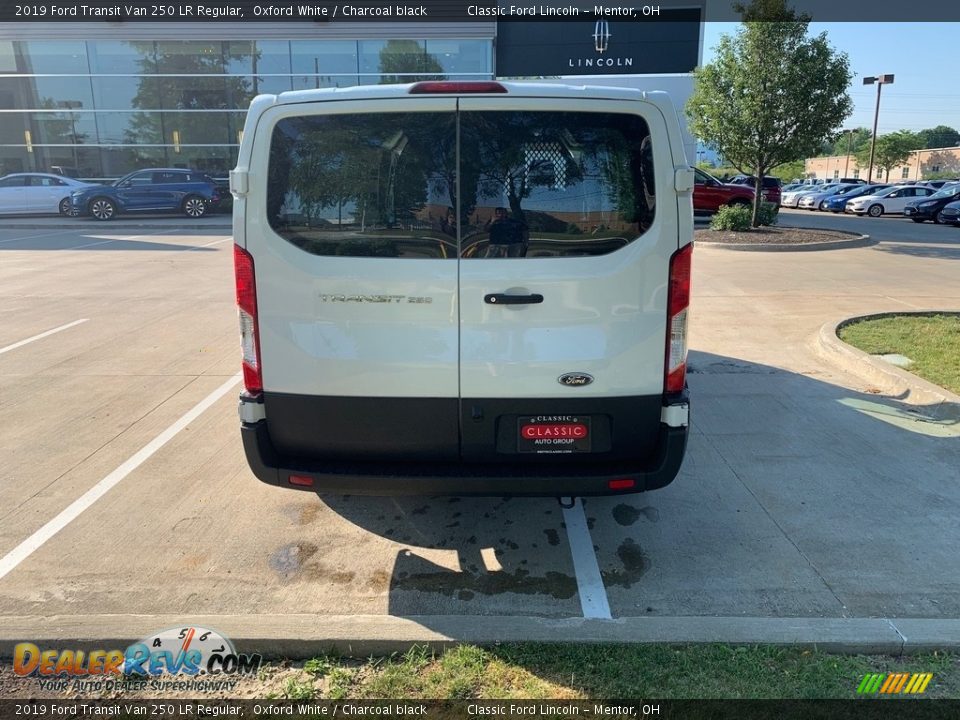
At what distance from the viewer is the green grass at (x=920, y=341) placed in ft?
20.6

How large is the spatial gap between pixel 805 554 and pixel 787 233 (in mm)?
17270

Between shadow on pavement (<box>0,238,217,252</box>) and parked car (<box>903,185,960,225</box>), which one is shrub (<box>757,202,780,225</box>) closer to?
parked car (<box>903,185,960,225</box>)

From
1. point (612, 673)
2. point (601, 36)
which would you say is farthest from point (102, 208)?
point (612, 673)

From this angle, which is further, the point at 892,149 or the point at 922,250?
the point at 892,149

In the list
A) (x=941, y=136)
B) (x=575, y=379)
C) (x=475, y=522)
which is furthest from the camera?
(x=941, y=136)

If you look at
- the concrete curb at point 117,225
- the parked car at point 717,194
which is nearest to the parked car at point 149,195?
the concrete curb at point 117,225

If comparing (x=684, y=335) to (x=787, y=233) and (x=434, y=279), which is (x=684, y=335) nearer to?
(x=434, y=279)

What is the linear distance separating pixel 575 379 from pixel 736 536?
1.52m

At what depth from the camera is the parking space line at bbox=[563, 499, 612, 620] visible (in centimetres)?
326

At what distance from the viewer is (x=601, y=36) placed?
68.0 feet

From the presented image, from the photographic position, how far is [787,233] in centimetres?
1894

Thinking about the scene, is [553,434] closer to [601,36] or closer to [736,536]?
[736,536]

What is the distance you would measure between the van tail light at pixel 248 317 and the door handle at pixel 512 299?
1.07m

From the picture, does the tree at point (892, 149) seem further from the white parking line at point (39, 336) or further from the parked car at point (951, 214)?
the white parking line at point (39, 336)
